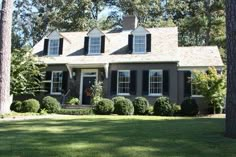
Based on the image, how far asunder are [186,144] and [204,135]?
1440mm

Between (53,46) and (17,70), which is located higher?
(53,46)

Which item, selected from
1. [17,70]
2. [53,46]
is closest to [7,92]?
[17,70]

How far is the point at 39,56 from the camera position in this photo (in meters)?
27.2

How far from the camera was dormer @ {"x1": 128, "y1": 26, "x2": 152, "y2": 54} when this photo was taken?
82.3 feet

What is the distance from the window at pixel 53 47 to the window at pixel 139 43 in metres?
5.98

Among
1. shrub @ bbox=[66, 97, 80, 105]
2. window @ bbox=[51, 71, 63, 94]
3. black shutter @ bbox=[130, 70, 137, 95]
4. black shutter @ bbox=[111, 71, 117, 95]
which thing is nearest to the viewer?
black shutter @ bbox=[130, 70, 137, 95]

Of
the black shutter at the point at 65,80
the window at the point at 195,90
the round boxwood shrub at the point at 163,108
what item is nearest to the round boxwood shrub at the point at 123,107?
the round boxwood shrub at the point at 163,108

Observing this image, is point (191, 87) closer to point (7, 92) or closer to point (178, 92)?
point (178, 92)

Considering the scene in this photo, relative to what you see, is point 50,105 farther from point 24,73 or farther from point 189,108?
point 189,108

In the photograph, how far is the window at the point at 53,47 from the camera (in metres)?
27.0

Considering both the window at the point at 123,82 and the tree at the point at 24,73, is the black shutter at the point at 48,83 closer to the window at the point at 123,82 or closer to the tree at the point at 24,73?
the tree at the point at 24,73

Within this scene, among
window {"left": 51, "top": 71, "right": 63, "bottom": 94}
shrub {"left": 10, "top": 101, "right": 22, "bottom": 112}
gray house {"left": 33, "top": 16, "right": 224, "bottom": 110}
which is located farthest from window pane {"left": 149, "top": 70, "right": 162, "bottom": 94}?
shrub {"left": 10, "top": 101, "right": 22, "bottom": 112}

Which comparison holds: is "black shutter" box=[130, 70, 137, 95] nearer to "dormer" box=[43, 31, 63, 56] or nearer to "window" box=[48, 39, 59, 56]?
"dormer" box=[43, 31, 63, 56]

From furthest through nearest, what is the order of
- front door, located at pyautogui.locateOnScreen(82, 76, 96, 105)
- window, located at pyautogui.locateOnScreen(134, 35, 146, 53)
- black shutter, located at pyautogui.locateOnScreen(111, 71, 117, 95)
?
window, located at pyautogui.locateOnScreen(134, 35, 146, 53) → front door, located at pyautogui.locateOnScreen(82, 76, 96, 105) → black shutter, located at pyautogui.locateOnScreen(111, 71, 117, 95)
